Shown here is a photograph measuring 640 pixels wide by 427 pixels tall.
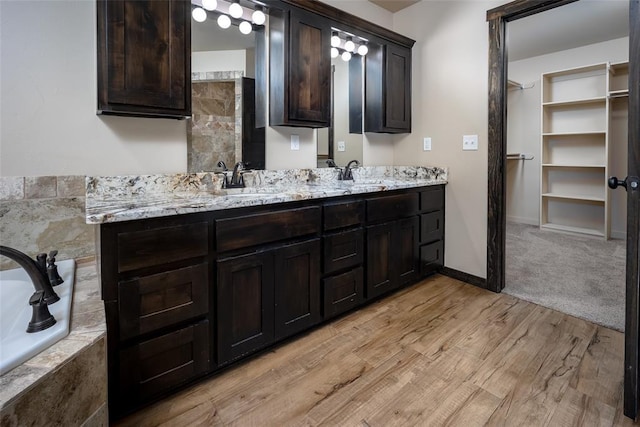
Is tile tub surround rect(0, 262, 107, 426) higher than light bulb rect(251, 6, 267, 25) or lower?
lower

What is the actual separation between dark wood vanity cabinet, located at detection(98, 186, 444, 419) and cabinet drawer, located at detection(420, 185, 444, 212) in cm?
50

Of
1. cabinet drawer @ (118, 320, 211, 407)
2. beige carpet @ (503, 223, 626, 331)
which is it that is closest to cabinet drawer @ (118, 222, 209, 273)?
cabinet drawer @ (118, 320, 211, 407)

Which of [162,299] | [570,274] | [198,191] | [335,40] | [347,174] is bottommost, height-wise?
[570,274]

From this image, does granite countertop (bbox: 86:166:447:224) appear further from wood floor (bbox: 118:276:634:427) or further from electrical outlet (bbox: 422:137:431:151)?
wood floor (bbox: 118:276:634:427)

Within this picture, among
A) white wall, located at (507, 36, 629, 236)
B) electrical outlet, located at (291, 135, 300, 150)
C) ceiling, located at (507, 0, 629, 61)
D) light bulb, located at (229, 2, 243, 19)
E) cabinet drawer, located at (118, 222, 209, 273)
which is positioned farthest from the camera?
white wall, located at (507, 36, 629, 236)

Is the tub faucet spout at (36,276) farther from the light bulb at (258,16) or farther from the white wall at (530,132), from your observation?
the white wall at (530,132)

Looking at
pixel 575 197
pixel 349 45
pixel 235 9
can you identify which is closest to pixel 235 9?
pixel 235 9

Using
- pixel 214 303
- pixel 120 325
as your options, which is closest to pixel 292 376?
pixel 214 303

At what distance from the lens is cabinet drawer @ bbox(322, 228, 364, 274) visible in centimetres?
203

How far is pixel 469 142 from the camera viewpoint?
9.11 ft

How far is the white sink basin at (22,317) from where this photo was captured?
937mm

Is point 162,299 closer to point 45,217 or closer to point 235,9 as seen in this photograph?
point 45,217

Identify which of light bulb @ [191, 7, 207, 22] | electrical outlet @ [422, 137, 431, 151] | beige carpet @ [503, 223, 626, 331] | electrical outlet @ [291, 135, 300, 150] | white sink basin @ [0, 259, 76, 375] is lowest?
beige carpet @ [503, 223, 626, 331]

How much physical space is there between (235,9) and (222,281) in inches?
66.0
